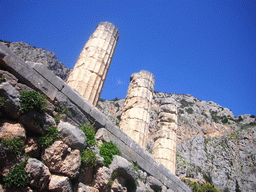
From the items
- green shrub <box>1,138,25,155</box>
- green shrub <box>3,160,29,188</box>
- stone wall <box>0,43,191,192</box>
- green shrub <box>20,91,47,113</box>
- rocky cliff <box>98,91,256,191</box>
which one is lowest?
green shrub <box>3,160,29,188</box>

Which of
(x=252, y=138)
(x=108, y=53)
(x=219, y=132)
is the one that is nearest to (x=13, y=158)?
(x=108, y=53)

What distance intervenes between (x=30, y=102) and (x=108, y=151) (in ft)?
8.57

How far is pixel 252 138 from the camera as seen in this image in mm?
37531

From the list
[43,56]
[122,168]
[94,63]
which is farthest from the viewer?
[43,56]

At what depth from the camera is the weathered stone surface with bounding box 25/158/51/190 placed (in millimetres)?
3248

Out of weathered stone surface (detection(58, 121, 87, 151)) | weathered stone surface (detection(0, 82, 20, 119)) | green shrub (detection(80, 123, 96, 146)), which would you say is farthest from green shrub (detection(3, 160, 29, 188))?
green shrub (detection(80, 123, 96, 146))

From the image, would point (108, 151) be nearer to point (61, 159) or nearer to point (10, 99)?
point (61, 159)

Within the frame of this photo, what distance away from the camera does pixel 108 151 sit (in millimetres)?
5422

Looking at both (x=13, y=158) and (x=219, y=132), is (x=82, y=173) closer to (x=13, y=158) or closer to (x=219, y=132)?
(x=13, y=158)

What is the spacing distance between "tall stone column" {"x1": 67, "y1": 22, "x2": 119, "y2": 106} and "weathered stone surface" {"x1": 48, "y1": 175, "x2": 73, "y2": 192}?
13.2 feet

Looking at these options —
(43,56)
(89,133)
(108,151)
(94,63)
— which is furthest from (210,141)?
(43,56)

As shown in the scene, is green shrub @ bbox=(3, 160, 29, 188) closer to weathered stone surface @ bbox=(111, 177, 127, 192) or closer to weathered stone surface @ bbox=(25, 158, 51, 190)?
weathered stone surface @ bbox=(25, 158, 51, 190)

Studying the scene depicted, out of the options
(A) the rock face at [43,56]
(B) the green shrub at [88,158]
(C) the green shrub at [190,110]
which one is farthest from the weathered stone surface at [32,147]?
(C) the green shrub at [190,110]

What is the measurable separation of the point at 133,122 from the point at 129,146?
115 inches
